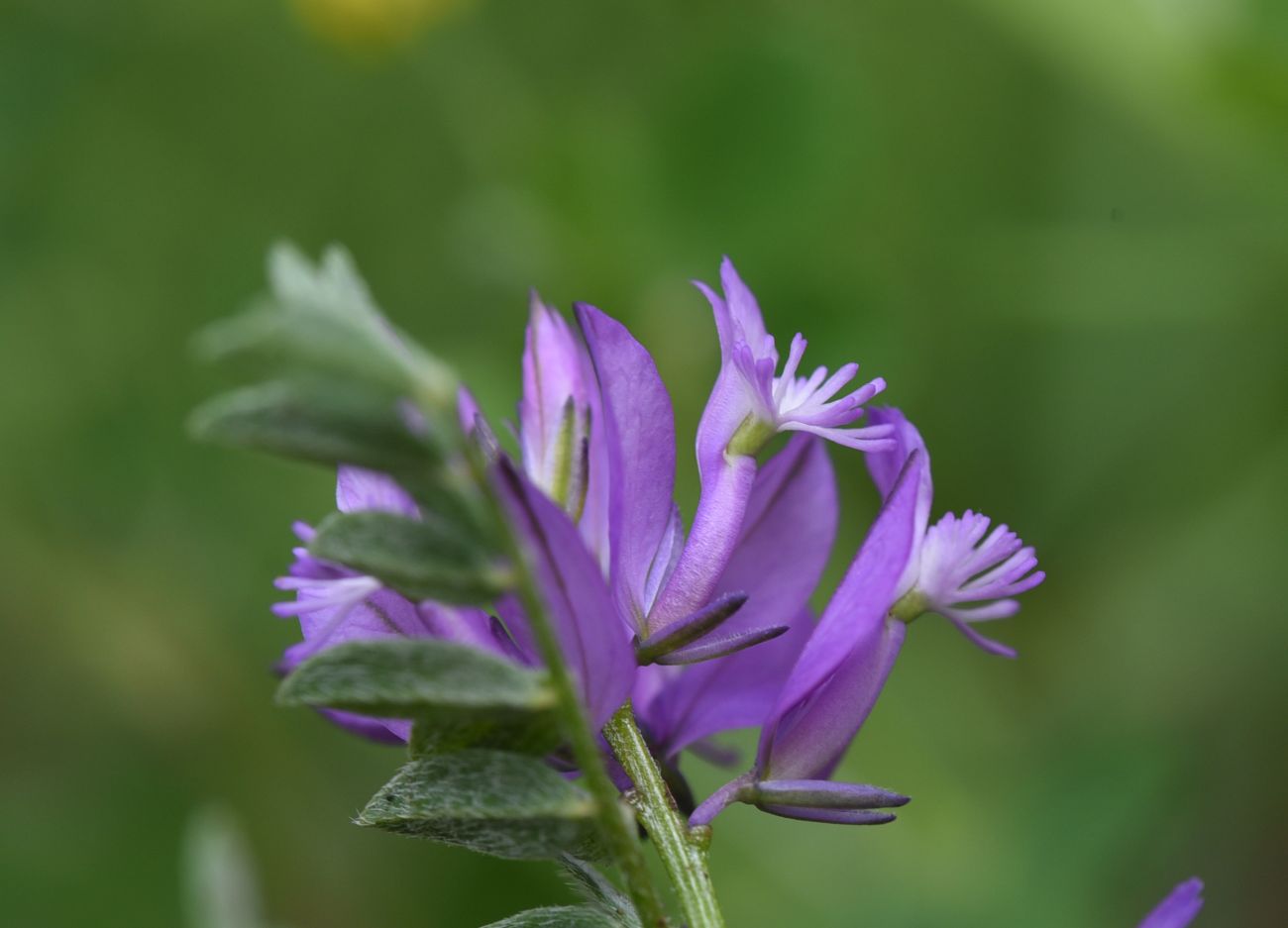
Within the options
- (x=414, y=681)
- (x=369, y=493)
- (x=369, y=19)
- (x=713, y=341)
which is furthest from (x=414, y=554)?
(x=369, y=19)

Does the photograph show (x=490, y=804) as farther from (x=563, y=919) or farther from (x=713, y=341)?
(x=713, y=341)

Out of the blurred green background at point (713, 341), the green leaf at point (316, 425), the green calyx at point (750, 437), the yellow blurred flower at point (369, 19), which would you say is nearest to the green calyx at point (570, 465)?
the green calyx at point (750, 437)

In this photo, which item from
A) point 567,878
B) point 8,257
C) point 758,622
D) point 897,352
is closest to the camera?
point 567,878

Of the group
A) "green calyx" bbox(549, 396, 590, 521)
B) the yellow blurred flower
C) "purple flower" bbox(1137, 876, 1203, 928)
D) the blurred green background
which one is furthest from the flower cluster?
the yellow blurred flower

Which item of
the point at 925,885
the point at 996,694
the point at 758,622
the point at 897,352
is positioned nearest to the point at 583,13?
the point at 897,352

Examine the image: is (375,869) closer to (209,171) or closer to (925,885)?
(925,885)

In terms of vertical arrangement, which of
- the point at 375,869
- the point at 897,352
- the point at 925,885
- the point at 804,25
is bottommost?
the point at 925,885

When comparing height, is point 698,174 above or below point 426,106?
below
